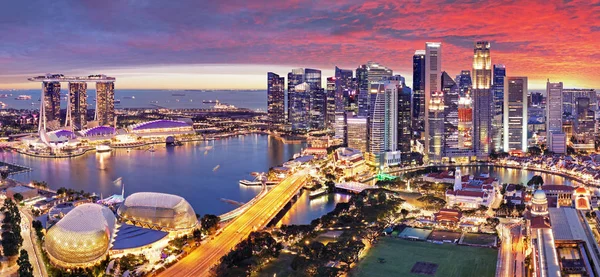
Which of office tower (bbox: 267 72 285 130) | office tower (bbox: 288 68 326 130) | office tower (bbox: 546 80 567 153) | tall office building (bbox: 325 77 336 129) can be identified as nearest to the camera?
office tower (bbox: 546 80 567 153)

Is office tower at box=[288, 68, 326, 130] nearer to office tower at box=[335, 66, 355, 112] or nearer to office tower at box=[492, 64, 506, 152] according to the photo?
office tower at box=[335, 66, 355, 112]

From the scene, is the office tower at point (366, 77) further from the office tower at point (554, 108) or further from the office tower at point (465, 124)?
the office tower at point (554, 108)

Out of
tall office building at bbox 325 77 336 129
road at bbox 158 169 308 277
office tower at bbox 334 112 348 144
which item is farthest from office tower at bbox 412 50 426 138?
road at bbox 158 169 308 277

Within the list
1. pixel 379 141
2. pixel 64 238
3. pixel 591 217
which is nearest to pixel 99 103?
pixel 379 141

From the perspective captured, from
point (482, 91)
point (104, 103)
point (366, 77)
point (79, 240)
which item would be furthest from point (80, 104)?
point (79, 240)

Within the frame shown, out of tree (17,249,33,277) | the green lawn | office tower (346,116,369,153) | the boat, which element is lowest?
the green lawn

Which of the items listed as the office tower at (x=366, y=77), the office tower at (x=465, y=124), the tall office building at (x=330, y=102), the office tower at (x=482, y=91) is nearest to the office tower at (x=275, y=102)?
the tall office building at (x=330, y=102)

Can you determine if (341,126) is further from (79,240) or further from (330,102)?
(79,240)

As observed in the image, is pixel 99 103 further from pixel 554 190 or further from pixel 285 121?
pixel 554 190
